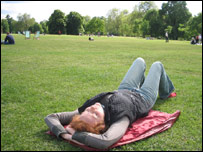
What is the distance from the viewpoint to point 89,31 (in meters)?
97.4

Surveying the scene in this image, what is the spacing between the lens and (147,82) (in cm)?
422

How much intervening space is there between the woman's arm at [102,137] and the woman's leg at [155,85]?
1247 millimetres

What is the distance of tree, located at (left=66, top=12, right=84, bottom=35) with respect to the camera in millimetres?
82062

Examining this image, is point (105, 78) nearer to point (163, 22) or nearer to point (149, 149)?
point (149, 149)

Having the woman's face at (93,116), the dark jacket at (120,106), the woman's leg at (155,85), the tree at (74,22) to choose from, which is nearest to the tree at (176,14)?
the tree at (74,22)

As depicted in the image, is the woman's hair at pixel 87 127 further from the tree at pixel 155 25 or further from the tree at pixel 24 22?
the tree at pixel 24 22

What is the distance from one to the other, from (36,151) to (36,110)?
1522 millimetres

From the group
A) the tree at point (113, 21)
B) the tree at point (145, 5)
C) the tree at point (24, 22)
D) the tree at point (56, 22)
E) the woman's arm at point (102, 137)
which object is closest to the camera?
the woman's arm at point (102, 137)

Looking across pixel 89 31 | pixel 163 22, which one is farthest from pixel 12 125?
pixel 89 31

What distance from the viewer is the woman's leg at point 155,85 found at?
399cm

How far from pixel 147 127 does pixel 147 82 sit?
3.60ft

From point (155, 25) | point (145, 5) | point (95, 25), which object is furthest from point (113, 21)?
point (155, 25)

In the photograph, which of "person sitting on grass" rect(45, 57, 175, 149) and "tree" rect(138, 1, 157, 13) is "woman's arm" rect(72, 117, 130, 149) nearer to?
"person sitting on grass" rect(45, 57, 175, 149)

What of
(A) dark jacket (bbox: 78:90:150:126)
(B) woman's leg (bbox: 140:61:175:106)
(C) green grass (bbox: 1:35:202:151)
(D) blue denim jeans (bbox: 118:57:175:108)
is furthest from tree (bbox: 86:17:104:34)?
(A) dark jacket (bbox: 78:90:150:126)
